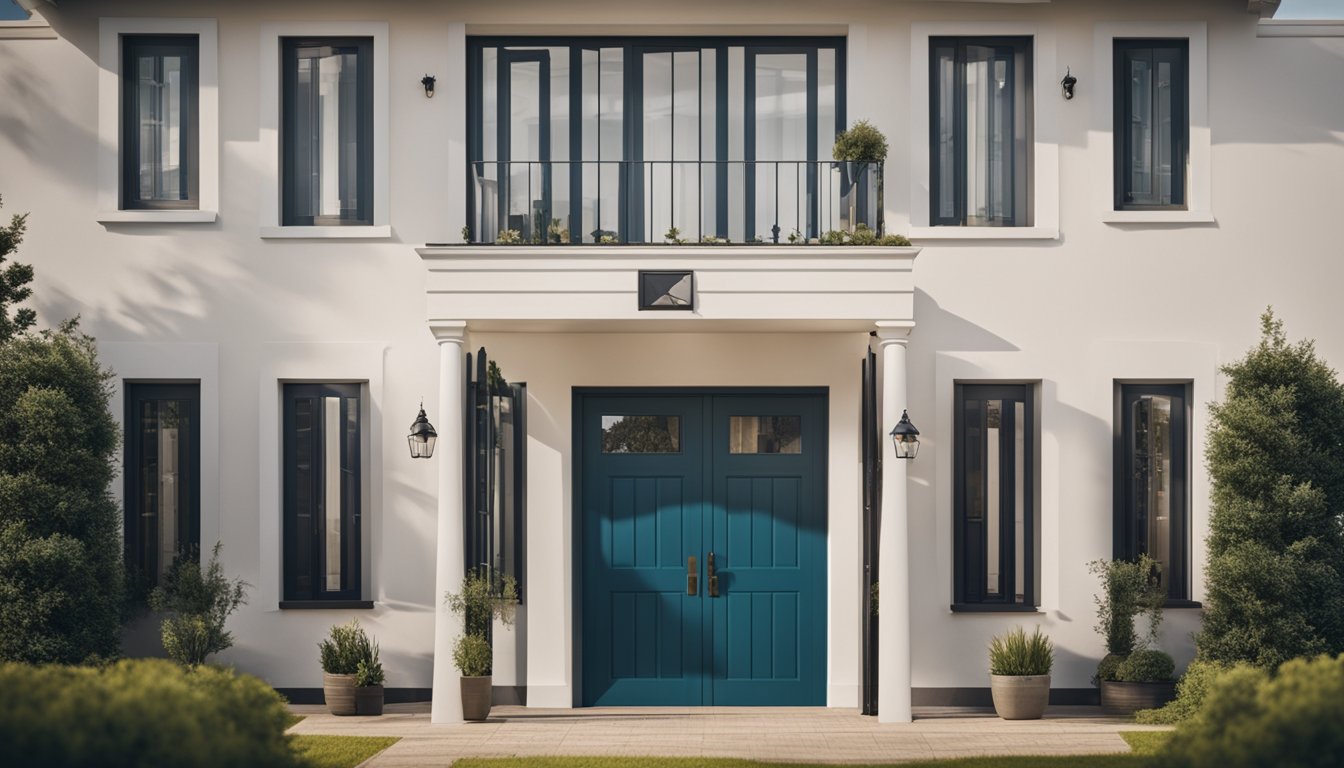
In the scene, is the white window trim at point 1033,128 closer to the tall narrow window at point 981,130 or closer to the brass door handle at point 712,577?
the tall narrow window at point 981,130

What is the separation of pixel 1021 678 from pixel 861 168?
4679 mm

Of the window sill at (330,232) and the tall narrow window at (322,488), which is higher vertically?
the window sill at (330,232)

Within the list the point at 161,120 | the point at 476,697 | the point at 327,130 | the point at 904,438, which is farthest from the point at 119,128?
the point at 904,438

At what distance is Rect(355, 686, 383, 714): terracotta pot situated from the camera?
1161 centimetres

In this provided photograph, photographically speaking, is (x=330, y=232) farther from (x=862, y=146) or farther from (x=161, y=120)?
(x=862, y=146)

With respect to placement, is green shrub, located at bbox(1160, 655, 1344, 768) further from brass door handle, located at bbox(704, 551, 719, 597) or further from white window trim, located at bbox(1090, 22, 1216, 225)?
white window trim, located at bbox(1090, 22, 1216, 225)

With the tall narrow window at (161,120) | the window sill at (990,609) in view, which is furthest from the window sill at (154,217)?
the window sill at (990,609)

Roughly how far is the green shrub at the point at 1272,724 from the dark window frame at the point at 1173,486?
5377mm

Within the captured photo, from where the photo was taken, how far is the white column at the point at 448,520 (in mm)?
11062

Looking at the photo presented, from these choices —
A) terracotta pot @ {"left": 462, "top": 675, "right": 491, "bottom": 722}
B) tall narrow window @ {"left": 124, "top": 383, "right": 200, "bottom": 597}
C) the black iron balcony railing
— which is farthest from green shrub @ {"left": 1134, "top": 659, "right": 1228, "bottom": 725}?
tall narrow window @ {"left": 124, "top": 383, "right": 200, "bottom": 597}

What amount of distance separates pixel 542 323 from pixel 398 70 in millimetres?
2958

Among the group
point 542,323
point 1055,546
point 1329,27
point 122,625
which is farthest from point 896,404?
point 122,625

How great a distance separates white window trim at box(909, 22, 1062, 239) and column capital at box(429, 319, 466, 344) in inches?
166

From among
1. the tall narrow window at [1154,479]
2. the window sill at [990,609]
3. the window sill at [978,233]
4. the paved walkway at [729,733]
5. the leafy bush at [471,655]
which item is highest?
the window sill at [978,233]
